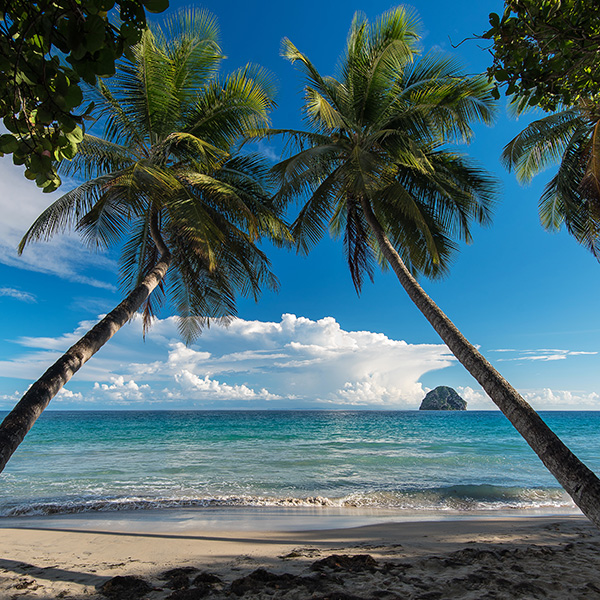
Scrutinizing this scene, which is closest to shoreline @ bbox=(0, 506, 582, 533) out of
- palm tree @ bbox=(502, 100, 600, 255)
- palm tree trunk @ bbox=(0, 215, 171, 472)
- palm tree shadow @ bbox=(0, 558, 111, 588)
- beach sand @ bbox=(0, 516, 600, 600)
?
beach sand @ bbox=(0, 516, 600, 600)

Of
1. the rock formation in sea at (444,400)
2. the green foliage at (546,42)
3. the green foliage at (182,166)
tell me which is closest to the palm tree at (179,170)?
the green foliage at (182,166)

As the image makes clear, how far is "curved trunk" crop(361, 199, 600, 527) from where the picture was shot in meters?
3.32

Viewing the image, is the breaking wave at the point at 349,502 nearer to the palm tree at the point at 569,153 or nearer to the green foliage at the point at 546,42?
the palm tree at the point at 569,153

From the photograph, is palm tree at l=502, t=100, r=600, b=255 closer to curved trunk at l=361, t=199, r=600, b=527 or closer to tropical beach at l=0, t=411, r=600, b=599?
curved trunk at l=361, t=199, r=600, b=527

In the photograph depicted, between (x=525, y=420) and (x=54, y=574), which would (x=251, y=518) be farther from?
(x=525, y=420)

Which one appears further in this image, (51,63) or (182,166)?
(182,166)

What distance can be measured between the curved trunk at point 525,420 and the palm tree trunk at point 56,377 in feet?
14.7

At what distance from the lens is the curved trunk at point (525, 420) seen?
332cm

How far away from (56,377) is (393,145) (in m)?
6.58

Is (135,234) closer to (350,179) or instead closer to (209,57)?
(209,57)

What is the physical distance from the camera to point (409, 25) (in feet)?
23.9

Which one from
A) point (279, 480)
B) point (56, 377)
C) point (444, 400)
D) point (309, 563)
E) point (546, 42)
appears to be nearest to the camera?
point (546, 42)

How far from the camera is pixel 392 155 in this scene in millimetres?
7078

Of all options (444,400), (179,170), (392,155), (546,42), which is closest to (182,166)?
(179,170)
